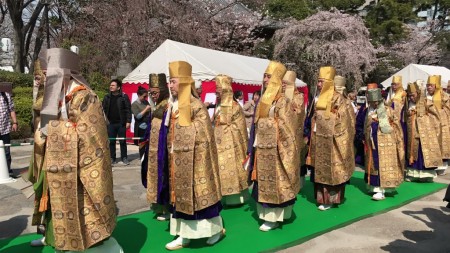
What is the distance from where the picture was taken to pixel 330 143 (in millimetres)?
6066

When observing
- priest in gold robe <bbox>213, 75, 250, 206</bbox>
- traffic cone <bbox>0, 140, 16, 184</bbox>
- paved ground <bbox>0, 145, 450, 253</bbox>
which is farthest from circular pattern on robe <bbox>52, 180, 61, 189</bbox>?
traffic cone <bbox>0, 140, 16, 184</bbox>

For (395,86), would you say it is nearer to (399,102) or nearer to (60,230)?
(399,102)

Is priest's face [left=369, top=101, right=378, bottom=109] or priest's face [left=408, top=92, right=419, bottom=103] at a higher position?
priest's face [left=408, top=92, right=419, bottom=103]

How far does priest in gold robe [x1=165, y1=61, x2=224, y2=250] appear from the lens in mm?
4223

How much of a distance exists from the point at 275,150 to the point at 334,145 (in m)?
1.48

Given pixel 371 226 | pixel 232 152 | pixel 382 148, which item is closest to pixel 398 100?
pixel 382 148

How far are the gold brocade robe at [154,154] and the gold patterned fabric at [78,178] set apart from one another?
1.68 metres

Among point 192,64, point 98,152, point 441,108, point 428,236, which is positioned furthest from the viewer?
point 192,64

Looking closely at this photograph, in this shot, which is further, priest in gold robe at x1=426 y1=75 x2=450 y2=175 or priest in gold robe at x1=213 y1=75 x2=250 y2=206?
priest in gold robe at x1=426 y1=75 x2=450 y2=175

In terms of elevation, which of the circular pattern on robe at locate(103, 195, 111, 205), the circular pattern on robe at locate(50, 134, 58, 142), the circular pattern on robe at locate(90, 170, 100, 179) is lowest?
the circular pattern on robe at locate(103, 195, 111, 205)

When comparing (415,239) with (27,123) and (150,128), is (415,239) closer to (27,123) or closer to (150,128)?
(150,128)

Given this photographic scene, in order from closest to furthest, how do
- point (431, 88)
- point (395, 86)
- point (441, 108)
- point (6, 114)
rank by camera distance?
point (6, 114) → point (395, 86) → point (431, 88) → point (441, 108)

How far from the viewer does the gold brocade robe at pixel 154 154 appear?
525 centimetres

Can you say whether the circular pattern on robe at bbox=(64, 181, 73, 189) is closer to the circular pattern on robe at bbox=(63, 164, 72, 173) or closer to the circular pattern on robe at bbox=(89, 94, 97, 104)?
the circular pattern on robe at bbox=(63, 164, 72, 173)
